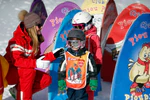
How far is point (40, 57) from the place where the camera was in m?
4.01

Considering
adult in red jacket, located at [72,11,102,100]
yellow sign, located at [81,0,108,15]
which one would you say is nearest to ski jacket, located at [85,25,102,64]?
adult in red jacket, located at [72,11,102,100]

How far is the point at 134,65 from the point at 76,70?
0.77 metres

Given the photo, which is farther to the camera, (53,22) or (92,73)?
(53,22)

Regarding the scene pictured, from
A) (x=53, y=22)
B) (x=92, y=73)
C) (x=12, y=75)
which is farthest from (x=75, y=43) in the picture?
(x=53, y=22)

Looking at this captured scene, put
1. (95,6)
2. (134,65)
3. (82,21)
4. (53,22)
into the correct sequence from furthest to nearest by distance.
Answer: (95,6) < (53,22) < (82,21) < (134,65)

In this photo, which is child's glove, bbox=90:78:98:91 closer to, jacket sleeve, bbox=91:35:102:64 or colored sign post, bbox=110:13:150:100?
colored sign post, bbox=110:13:150:100

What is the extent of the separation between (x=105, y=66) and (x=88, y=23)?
1.35 m

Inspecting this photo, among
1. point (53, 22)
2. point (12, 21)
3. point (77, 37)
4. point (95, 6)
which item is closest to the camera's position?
point (77, 37)

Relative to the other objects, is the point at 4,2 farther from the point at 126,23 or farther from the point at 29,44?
the point at 29,44

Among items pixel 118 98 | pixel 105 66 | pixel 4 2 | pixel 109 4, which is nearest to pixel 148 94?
pixel 118 98

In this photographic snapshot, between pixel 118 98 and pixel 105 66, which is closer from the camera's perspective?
pixel 118 98

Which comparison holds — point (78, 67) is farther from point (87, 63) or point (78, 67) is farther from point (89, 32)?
point (89, 32)

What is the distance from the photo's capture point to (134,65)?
386 cm

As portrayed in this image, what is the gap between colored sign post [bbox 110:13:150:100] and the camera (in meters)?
3.77
